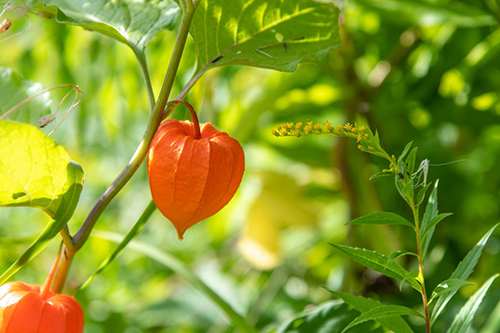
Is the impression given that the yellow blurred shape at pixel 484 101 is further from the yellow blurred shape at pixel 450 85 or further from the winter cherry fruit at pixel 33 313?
the winter cherry fruit at pixel 33 313

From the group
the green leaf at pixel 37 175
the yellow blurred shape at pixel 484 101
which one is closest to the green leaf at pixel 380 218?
the green leaf at pixel 37 175

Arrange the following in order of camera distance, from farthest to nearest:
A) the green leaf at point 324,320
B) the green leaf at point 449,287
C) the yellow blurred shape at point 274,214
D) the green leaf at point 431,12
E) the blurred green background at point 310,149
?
the yellow blurred shape at point 274,214
the blurred green background at point 310,149
the green leaf at point 431,12
the green leaf at point 324,320
the green leaf at point 449,287

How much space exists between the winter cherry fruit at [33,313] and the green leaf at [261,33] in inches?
4.8

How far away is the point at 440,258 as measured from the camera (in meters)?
0.65

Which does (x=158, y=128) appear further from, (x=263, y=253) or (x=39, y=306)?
(x=263, y=253)

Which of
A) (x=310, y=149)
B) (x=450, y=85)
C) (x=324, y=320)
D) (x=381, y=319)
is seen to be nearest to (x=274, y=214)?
(x=310, y=149)

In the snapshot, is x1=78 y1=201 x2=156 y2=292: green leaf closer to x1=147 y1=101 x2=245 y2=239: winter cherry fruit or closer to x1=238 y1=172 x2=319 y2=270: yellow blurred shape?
x1=147 y1=101 x2=245 y2=239: winter cherry fruit

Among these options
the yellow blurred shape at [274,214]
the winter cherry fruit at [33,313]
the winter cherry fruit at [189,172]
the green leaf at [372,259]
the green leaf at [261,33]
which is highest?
the green leaf at [261,33]

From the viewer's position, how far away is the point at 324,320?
0.36m

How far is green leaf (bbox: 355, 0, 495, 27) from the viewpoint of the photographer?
526 millimetres

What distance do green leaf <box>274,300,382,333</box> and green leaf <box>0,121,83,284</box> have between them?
169mm

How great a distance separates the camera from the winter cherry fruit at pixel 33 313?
0.82 feet

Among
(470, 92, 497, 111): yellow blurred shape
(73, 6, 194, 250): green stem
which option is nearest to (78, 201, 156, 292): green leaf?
(73, 6, 194, 250): green stem

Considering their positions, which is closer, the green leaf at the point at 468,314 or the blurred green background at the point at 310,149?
the green leaf at the point at 468,314
